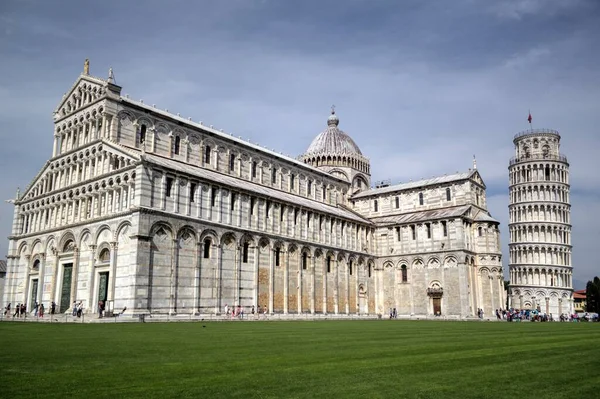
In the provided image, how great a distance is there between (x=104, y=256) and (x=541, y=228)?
220 ft

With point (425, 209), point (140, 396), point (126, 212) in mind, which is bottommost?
point (140, 396)

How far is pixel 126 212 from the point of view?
3703 centimetres

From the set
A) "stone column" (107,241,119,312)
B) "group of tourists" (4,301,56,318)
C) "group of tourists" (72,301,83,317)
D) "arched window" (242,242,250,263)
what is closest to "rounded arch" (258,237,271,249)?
"arched window" (242,242,250,263)

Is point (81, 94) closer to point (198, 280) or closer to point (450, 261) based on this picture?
point (198, 280)

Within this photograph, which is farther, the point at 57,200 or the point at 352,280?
the point at 352,280

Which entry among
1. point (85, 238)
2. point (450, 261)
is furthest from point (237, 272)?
point (450, 261)

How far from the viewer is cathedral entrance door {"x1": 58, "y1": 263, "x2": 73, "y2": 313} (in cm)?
4091

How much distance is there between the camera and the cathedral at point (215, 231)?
124ft

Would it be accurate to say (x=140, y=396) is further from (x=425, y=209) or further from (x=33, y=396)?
(x=425, y=209)

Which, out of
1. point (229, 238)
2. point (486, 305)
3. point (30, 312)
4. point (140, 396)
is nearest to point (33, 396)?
point (140, 396)

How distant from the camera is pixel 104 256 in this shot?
39.1m

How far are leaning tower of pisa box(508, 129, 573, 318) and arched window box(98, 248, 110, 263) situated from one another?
64.4m

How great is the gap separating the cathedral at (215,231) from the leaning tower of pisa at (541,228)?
2324cm

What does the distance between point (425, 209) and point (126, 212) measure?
38.8 m
